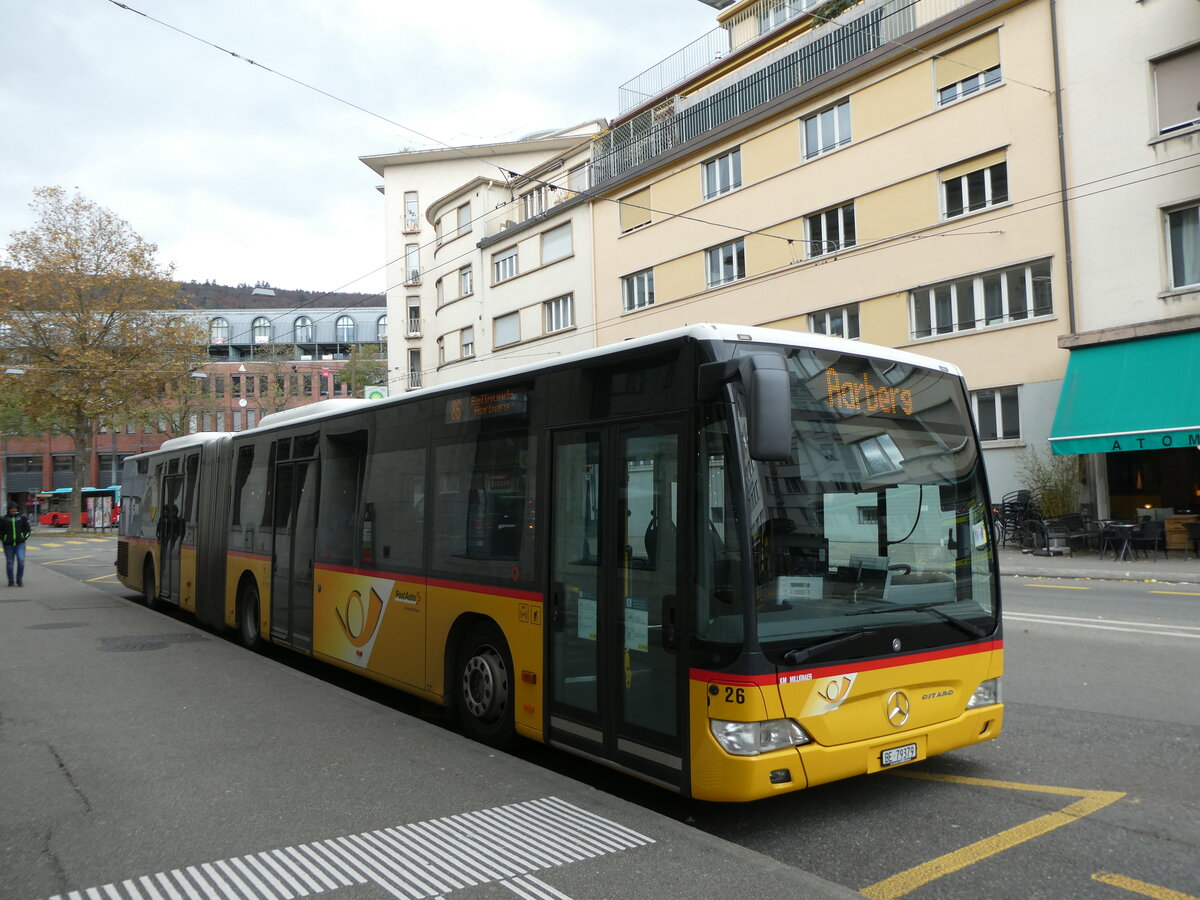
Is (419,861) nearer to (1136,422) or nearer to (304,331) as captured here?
(1136,422)

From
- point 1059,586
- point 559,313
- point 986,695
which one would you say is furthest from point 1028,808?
point 559,313

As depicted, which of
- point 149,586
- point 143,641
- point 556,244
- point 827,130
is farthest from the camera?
point 556,244

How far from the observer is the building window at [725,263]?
98.2ft

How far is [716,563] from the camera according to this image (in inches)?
186

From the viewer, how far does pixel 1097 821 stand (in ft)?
15.8

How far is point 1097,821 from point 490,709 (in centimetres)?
364

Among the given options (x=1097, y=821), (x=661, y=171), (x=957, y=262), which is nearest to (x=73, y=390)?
(x=661, y=171)

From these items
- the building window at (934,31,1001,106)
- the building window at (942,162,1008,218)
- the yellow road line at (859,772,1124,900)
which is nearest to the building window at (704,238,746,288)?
the building window at (942,162,1008,218)

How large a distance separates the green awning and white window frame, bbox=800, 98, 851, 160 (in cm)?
967

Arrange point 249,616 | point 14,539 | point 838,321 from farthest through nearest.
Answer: point 838,321
point 14,539
point 249,616

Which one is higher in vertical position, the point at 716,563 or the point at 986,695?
the point at 716,563

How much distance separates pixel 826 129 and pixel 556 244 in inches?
551

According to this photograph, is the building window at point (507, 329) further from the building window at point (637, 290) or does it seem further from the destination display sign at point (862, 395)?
the destination display sign at point (862, 395)

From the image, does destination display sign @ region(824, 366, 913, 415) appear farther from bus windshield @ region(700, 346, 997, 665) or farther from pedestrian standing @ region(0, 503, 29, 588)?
pedestrian standing @ region(0, 503, 29, 588)
